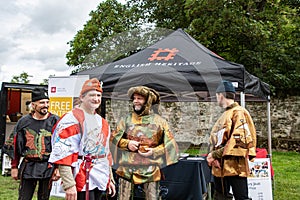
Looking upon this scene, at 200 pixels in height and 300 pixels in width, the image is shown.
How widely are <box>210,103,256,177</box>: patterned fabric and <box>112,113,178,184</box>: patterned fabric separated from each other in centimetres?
47

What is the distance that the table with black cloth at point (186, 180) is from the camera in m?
3.79

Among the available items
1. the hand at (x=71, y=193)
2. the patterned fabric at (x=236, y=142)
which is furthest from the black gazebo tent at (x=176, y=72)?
the hand at (x=71, y=193)

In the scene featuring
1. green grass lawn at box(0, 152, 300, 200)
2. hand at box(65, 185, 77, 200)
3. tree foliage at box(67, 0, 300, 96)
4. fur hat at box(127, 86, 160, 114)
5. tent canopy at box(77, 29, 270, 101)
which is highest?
tree foliage at box(67, 0, 300, 96)

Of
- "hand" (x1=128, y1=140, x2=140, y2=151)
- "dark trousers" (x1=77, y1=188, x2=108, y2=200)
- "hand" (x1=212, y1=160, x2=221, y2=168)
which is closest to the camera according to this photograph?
"dark trousers" (x1=77, y1=188, x2=108, y2=200)

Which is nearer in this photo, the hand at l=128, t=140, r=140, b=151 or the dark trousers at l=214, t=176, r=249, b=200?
the hand at l=128, t=140, r=140, b=151

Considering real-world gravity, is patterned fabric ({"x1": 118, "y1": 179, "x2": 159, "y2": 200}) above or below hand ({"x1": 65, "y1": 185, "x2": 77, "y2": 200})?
below

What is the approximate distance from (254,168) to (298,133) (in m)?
6.91

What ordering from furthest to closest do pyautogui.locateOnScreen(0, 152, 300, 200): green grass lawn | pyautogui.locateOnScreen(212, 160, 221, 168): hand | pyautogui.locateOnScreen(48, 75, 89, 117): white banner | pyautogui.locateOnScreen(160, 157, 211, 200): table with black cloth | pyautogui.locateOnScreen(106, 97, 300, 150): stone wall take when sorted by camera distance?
pyautogui.locateOnScreen(106, 97, 300, 150): stone wall, pyautogui.locateOnScreen(0, 152, 300, 200): green grass lawn, pyautogui.locateOnScreen(48, 75, 89, 117): white banner, pyautogui.locateOnScreen(160, 157, 211, 200): table with black cloth, pyautogui.locateOnScreen(212, 160, 221, 168): hand

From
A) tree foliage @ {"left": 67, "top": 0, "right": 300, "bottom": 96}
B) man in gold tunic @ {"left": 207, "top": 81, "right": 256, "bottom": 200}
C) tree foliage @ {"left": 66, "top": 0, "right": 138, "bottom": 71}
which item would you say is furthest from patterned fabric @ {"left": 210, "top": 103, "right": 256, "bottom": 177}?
tree foliage @ {"left": 66, "top": 0, "right": 138, "bottom": 71}

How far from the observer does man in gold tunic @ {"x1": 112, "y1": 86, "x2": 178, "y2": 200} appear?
2.86m

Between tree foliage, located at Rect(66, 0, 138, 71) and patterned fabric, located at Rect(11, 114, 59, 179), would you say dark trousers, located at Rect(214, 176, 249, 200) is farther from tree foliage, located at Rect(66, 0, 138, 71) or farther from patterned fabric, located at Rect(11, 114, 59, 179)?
tree foliage, located at Rect(66, 0, 138, 71)

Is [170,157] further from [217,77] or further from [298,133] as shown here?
[298,133]

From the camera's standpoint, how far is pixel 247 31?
952 cm

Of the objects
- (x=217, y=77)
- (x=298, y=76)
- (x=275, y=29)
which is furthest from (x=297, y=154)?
(x=217, y=77)
